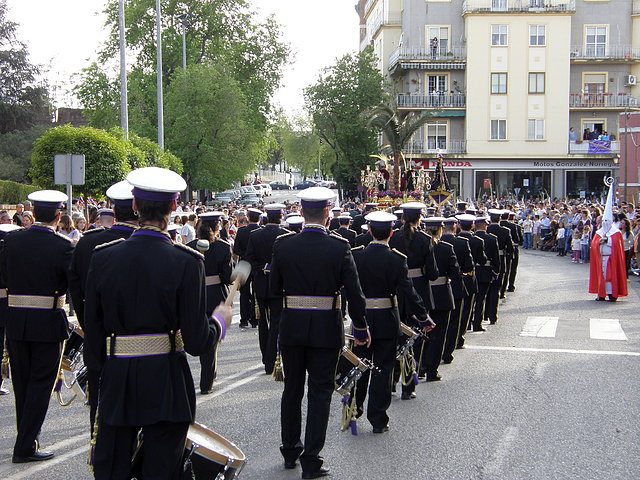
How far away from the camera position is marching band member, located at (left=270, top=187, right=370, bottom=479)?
21.5ft

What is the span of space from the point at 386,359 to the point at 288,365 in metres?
1.41

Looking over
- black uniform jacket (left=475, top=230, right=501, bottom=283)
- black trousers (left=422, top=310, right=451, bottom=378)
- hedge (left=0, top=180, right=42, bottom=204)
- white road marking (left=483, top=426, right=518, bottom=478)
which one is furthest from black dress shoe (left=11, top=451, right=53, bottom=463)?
hedge (left=0, top=180, right=42, bottom=204)

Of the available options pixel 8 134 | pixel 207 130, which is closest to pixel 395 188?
pixel 207 130

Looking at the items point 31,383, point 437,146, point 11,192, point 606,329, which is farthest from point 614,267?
point 437,146

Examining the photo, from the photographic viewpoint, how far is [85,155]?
2086 centimetres

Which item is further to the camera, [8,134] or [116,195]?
[8,134]

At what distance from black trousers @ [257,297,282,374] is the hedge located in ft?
85.4

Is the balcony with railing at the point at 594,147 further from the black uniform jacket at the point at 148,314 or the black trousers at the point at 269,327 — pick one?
the black uniform jacket at the point at 148,314

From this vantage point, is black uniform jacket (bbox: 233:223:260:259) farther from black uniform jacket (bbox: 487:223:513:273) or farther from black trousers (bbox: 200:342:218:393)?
black uniform jacket (bbox: 487:223:513:273)

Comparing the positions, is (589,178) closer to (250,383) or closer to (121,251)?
(250,383)

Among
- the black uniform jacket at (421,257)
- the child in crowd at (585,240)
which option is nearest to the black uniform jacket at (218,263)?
the black uniform jacket at (421,257)

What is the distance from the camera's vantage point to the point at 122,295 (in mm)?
4406

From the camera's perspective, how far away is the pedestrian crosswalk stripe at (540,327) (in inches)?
542

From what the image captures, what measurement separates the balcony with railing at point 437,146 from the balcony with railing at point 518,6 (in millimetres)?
9627
